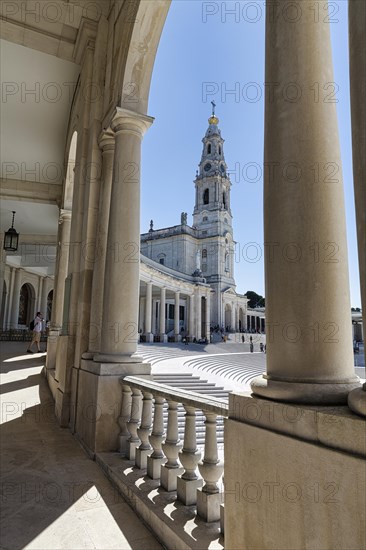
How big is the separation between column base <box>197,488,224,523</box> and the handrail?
0.80m

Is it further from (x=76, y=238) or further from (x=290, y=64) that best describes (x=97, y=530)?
(x=76, y=238)

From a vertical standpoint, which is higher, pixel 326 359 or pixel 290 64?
pixel 290 64

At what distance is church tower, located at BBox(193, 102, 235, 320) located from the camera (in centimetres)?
8412


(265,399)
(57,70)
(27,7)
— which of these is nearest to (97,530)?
(265,399)

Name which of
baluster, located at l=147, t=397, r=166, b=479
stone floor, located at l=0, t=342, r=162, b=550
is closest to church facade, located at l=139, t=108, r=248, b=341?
stone floor, located at l=0, t=342, r=162, b=550

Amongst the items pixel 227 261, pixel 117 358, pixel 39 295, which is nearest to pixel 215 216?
pixel 227 261

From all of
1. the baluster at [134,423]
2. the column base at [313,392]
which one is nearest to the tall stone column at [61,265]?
the baluster at [134,423]

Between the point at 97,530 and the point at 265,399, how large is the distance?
2.41m

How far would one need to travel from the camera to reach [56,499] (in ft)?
14.6

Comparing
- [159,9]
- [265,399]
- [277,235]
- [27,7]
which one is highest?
[27,7]

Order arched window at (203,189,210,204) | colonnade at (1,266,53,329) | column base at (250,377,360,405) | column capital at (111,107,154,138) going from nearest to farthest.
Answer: column base at (250,377,360,405)
column capital at (111,107,154,138)
colonnade at (1,266,53,329)
arched window at (203,189,210,204)

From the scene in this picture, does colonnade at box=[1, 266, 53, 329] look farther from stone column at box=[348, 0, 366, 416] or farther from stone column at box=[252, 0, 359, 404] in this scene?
stone column at box=[348, 0, 366, 416]

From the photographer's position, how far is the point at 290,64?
10.3 ft

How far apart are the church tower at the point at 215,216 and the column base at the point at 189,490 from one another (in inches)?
3018
